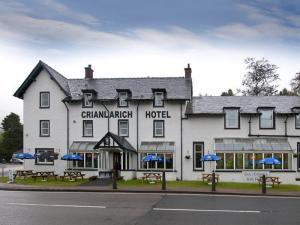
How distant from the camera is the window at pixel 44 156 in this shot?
39.2m

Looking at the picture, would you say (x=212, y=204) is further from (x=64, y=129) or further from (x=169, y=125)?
(x=64, y=129)

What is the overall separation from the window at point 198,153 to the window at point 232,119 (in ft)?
8.98

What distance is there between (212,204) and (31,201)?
7854mm

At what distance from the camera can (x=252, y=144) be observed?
119ft

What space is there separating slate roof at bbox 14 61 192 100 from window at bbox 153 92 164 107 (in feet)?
1.44

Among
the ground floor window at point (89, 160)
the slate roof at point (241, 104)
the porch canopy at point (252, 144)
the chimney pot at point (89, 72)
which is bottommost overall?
the ground floor window at point (89, 160)

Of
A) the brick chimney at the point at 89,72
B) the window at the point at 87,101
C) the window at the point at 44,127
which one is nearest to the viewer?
the window at the point at 87,101

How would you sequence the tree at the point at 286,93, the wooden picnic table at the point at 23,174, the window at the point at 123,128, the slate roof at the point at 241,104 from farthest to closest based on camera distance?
1. the tree at the point at 286,93
2. the window at the point at 123,128
3. the slate roof at the point at 241,104
4. the wooden picnic table at the point at 23,174

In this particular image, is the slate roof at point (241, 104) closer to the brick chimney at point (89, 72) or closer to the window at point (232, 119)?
the window at point (232, 119)

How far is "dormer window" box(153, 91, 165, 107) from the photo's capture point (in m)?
38.0

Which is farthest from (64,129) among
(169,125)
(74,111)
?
(169,125)

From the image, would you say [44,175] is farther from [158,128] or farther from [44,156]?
[158,128]

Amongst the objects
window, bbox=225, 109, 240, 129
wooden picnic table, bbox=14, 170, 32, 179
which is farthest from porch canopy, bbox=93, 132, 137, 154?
window, bbox=225, 109, 240, 129

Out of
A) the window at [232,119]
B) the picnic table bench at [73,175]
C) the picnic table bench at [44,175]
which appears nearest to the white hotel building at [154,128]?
the window at [232,119]
